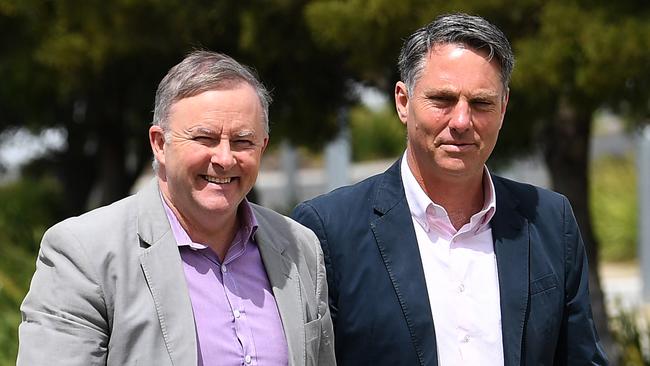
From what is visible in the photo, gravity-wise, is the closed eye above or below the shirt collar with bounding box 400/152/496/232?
above

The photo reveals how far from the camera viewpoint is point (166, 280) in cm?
264

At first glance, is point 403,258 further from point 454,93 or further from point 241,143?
point 241,143

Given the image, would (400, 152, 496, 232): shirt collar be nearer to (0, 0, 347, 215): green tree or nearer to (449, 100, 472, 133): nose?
(449, 100, 472, 133): nose

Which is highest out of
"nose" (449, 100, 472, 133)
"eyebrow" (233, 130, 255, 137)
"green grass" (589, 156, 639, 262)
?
"nose" (449, 100, 472, 133)

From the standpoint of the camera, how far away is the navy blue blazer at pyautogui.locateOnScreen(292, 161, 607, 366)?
3016mm

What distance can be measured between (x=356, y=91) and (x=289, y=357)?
5.09 metres

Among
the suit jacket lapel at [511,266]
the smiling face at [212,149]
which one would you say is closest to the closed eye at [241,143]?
the smiling face at [212,149]

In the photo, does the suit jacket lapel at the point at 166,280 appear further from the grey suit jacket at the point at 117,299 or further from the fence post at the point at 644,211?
the fence post at the point at 644,211

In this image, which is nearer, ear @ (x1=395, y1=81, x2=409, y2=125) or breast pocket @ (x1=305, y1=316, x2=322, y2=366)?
breast pocket @ (x1=305, y1=316, x2=322, y2=366)

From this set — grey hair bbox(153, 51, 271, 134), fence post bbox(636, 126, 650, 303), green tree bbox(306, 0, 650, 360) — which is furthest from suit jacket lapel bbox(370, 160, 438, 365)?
fence post bbox(636, 126, 650, 303)

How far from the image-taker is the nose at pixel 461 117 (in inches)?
116

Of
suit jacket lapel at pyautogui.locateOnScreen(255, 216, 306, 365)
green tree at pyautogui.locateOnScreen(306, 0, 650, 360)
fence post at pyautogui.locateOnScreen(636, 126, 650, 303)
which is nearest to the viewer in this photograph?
suit jacket lapel at pyautogui.locateOnScreen(255, 216, 306, 365)

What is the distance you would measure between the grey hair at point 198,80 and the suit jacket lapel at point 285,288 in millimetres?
299

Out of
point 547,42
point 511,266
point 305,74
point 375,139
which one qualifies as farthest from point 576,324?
point 375,139
